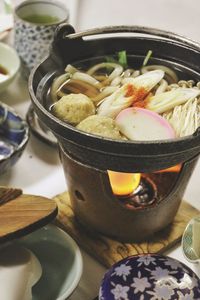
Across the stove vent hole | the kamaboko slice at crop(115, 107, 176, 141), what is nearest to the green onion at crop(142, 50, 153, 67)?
the kamaboko slice at crop(115, 107, 176, 141)

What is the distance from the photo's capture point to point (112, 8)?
7.37 ft

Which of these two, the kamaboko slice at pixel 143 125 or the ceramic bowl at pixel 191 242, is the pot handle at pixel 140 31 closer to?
the kamaboko slice at pixel 143 125

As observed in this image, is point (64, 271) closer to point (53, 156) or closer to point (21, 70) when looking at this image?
point (53, 156)

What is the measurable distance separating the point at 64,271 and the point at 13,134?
1.90 ft

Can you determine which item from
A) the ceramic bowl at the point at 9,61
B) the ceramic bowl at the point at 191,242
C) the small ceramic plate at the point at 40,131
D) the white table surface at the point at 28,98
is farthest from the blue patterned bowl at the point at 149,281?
the ceramic bowl at the point at 9,61

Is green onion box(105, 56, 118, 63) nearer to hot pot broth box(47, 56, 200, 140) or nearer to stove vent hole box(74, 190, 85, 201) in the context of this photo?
hot pot broth box(47, 56, 200, 140)

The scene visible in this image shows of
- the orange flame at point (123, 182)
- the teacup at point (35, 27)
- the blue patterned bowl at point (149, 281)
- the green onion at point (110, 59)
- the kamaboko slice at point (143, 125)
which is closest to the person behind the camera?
the blue patterned bowl at point (149, 281)

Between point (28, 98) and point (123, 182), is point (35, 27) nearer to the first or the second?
point (28, 98)

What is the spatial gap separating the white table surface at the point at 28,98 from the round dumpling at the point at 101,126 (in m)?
0.40

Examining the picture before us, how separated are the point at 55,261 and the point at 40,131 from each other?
0.59m

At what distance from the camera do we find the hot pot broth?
47.5 inches

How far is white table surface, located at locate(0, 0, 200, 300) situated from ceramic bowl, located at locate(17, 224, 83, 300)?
0.10 metres

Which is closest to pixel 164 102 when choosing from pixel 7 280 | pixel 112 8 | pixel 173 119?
pixel 173 119

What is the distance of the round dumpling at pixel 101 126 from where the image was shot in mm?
1165
